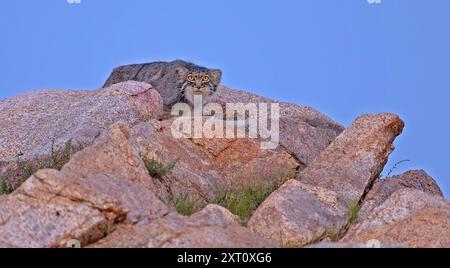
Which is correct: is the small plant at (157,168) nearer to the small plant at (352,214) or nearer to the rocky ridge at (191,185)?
the rocky ridge at (191,185)

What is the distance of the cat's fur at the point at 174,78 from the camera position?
790 inches

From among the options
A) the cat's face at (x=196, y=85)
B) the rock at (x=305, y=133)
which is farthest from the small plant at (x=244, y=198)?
the cat's face at (x=196, y=85)

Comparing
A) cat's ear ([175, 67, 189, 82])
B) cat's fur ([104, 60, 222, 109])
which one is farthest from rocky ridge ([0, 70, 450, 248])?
cat's ear ([175, 67, 189, 82])

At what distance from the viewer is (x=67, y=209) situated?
29.9ft

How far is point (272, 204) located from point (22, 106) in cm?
973

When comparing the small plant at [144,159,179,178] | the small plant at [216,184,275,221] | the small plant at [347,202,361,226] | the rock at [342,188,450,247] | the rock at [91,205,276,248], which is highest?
the small plant at [144,159,179,178]

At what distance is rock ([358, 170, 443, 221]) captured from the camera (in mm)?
13773

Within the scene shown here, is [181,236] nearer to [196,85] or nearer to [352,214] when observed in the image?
[352,214]

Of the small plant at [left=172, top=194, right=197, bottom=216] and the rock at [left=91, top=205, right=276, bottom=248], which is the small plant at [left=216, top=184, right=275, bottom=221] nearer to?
the small plant at [left=172, top=194, right=197, bottom=216]

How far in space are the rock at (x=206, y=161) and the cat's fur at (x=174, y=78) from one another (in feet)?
14.4

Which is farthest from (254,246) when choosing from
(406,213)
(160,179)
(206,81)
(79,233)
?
(206,81)

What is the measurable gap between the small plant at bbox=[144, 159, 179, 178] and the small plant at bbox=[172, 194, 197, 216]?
0.77m
